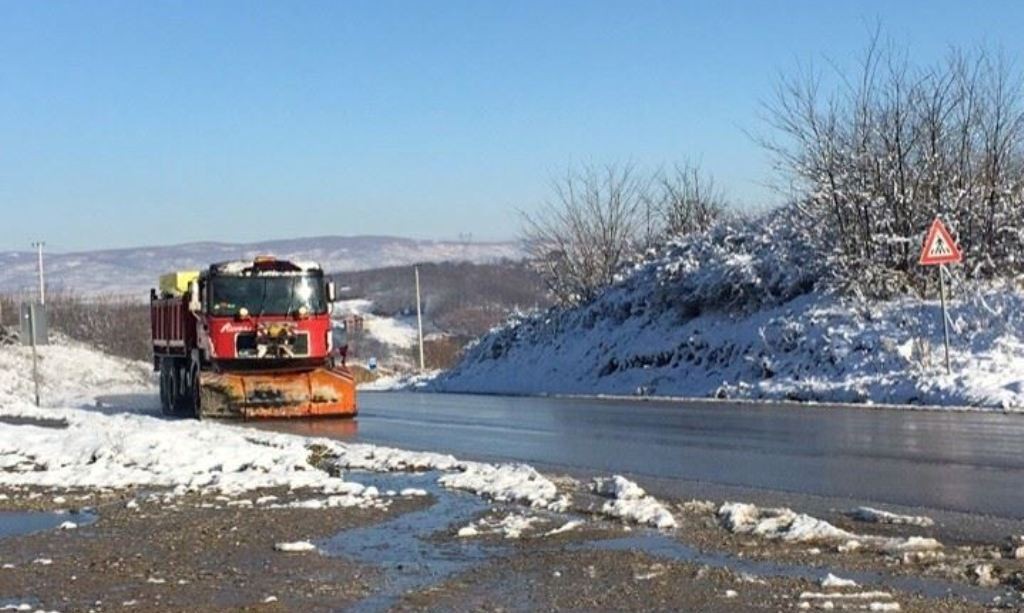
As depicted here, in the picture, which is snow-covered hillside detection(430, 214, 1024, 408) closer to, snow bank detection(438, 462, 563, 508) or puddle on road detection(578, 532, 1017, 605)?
snow bank detection(438, 462, 563, 508)

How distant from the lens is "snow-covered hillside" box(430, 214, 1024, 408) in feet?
78.6

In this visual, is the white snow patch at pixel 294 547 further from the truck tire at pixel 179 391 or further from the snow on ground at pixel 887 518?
the truck tire at pixel 179 391

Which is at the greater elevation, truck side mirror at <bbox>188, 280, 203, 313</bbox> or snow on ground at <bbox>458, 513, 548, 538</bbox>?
truck side mirror at <bbox>188, 280, 203, 313</bbox>

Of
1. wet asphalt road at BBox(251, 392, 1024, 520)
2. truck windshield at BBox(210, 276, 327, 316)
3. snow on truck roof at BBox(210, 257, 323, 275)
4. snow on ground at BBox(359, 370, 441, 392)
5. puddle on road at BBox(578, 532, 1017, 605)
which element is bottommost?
snow on ground at BBox(359, 370, 441, 392)

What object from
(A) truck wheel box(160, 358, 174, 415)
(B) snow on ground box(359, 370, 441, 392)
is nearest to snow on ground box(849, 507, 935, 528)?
(A) truck wheel box(160, 358, 174, 415)

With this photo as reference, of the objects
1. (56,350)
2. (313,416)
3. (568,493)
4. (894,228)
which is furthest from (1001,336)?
(56,350)

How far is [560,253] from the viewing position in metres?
47.8

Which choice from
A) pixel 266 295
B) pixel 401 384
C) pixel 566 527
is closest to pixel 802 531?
pixel 566 527

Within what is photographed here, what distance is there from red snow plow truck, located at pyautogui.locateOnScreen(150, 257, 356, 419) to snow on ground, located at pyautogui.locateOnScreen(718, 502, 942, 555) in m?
16.6

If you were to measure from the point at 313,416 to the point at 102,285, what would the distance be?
10624cm

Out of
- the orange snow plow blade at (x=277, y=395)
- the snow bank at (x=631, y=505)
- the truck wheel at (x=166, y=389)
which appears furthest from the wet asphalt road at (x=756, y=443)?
the truck wheel at (x=166, y=389)

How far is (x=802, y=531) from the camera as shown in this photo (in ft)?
31.8

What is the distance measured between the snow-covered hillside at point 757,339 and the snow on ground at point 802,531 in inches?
445

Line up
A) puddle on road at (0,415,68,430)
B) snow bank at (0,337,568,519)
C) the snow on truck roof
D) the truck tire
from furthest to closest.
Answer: the truck tire, the snow on truck roof, puddle on road at (0,415,68,430), snow bank at (0,337,568,519)
